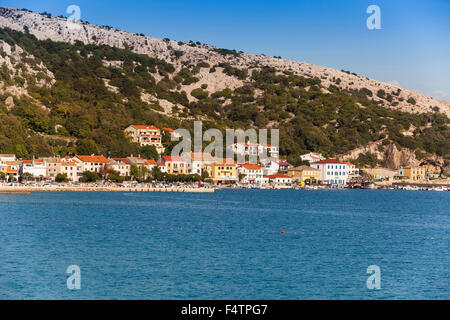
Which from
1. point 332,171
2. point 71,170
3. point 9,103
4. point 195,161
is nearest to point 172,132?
point 195,161

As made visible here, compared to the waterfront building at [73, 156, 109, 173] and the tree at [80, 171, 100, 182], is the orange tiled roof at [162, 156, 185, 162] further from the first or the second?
the tree at [80, 171, 100, 182]

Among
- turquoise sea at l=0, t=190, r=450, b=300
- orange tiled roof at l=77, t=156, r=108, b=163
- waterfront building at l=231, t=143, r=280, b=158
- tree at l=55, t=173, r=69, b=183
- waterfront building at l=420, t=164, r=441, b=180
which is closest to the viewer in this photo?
turquoise sea at l=0, t=190, r=450, b=300

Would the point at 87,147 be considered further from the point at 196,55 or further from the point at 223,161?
the point at 196,55

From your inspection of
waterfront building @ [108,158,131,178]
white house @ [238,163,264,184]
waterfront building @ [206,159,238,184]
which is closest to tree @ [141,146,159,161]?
waterfront building @ [108,158,131,178]

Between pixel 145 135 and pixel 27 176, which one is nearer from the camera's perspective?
pixel 27 176

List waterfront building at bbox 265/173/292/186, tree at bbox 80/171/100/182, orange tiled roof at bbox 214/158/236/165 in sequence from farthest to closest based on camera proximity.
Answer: waterfront building at bbox 265/173/292/186 < orange tiled roof at bbox 214/158/236/165 < tree at bbox 80/171/100/182

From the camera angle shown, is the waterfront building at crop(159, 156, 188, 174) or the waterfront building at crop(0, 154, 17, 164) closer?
the waterfront building at crop(0, 154, 17, 164)
